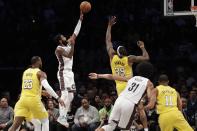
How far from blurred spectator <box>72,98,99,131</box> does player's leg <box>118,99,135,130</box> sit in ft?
15.1

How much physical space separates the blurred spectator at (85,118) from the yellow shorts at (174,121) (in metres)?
3.32

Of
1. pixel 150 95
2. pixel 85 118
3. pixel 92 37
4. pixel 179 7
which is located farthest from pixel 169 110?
pixel 92 37

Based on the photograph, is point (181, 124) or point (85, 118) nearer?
point (181, 124)

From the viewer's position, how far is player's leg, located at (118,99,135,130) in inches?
516

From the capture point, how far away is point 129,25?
2397cm

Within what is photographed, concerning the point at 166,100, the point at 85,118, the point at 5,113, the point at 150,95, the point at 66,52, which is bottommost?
the point at 85,118

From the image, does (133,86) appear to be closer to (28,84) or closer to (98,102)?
(28,84)

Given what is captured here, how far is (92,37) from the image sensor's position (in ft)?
78.0

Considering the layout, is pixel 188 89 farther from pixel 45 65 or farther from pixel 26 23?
pixel 26 23

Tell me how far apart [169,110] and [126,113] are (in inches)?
81.0

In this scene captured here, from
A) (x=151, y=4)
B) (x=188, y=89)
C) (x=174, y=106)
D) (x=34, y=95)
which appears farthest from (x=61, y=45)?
(x=151, y=4)

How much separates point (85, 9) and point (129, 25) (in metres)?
7.60

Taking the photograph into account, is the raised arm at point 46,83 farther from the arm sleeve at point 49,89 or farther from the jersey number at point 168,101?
the jersey number at point 168,101

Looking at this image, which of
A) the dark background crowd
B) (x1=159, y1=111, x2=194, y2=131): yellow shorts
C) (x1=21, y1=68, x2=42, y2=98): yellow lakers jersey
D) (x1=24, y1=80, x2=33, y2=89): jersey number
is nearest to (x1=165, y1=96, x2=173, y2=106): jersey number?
(x1=159, y1=111, x2=194, y2=131): yellow shorts
